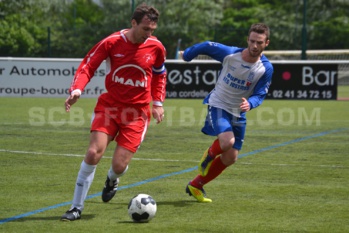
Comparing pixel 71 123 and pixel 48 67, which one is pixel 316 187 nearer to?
pixel 71 123

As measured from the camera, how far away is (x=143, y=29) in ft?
25.0

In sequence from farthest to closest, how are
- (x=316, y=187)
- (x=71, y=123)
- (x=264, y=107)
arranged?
(x=264, y=107) < (x=71, y=123) < (x=316, y=187)

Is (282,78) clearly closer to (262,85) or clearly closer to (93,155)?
(262,85)

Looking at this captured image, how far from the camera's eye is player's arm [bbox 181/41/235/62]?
8586mm

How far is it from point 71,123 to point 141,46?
9.91 metres

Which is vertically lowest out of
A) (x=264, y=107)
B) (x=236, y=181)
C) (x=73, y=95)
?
(x=264, y=107)

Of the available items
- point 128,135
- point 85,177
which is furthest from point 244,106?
point 85,177

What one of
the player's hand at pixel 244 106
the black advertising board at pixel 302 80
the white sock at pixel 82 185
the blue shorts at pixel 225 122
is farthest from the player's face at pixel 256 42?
the black advertising board at pixel 302 80

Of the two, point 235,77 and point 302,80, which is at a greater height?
point 235,77

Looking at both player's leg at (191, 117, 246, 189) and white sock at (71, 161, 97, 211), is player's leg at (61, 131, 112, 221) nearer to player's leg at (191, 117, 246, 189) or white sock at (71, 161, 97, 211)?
white sock at (71, 161, 97, 211)

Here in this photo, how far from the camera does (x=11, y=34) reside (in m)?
36.0

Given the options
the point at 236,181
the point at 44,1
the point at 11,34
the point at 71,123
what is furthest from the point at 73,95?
the point at 44,1

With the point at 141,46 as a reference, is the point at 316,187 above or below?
below

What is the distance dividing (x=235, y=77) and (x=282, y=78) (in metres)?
15.3
